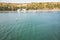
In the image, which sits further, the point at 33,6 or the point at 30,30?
the point at 33,6

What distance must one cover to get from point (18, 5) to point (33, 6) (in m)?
4.02

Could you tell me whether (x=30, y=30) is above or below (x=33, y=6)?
above

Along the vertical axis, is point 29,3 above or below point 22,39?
below

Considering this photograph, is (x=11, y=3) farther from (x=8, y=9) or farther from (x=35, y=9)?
(x=35, y=9)

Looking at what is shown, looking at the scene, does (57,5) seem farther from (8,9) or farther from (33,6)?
(8,9)

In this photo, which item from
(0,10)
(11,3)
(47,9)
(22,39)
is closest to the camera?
(22,39)

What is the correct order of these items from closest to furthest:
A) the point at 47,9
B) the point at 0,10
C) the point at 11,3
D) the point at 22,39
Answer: the point at 22,39 < the point at 0,10 < the point at 11,3 < the point at 47,9

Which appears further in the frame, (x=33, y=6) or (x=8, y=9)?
(x=33, y=6)

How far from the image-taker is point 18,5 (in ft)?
117

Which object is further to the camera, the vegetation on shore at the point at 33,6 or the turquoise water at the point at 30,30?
the vegetation on shore at the point at 33,6

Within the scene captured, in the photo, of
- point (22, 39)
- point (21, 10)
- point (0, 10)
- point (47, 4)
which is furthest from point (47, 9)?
point (22, 39)

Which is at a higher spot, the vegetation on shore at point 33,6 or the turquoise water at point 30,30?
the turquoise water at point 30,30

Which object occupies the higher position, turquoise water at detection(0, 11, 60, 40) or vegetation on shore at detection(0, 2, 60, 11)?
turquoise water at detection(0, 11, 60, 40)

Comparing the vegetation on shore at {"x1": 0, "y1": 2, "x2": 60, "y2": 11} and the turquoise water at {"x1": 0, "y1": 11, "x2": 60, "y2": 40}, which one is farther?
the vegetation on shore at {"x1": 0, "y1": 2, "x2": 60, "y2": 11}
